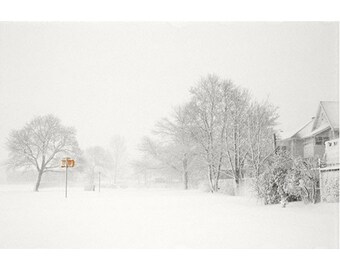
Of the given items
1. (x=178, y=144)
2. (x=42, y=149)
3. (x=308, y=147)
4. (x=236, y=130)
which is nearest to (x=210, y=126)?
(x=236, y=130)

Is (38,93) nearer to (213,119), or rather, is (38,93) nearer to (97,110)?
(97,110)

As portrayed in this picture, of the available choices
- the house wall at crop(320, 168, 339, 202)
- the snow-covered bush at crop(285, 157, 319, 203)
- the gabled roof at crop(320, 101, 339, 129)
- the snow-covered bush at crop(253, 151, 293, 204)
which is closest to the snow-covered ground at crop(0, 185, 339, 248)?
the house wall at crop(320, 168, 339, 202)

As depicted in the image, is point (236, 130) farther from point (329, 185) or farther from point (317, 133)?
point (329, 185)

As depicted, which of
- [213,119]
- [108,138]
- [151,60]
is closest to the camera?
[151,60]

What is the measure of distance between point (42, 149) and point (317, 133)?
1262 centimetres

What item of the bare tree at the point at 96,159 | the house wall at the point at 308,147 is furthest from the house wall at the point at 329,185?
the bare tree at the point at 96,159

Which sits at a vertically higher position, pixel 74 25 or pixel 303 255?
pixel 74 25

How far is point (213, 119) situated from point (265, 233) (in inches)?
379

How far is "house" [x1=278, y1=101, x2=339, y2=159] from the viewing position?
30.0 feet

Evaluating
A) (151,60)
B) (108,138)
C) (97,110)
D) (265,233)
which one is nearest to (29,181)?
(108,138)

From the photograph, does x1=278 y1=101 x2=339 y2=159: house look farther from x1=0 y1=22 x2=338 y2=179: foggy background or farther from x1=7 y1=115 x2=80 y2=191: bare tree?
x1=7 y1=115 x2=80 y2=191: bare tree

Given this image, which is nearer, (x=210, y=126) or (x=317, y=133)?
(x=317, y=133)

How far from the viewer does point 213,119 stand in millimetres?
14273

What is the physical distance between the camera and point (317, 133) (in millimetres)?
12633
